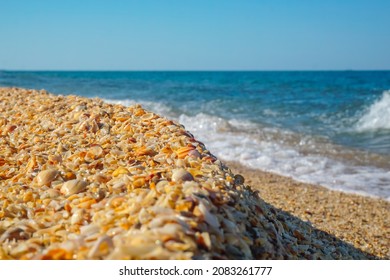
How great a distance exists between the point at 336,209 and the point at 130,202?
3.78 meters

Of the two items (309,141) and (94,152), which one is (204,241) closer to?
(94,152)

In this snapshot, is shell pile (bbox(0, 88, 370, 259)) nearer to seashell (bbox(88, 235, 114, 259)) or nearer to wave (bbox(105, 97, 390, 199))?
seashell (bbox(88, 235, 114, 259))

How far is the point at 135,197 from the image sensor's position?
213 centimetres

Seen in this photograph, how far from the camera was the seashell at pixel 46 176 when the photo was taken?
2.69 m

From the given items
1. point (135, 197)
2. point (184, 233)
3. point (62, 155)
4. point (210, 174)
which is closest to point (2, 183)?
point (62, 155)

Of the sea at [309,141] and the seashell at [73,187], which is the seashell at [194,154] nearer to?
the seashell at [73,187]

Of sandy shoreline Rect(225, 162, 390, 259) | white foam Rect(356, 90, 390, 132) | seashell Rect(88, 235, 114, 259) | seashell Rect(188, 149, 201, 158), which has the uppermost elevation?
seashell Rect(188, 149, 201, 158)

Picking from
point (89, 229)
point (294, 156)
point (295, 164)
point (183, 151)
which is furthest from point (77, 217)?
point (294, 156)

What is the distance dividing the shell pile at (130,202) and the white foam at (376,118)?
9725mm

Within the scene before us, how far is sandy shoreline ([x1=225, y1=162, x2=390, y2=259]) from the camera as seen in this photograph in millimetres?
4168

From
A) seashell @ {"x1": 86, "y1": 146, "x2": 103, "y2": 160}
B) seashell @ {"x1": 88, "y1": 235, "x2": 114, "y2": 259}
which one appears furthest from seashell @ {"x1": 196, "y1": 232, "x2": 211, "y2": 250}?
seashell @ {"x1": 86, "y1": 146, "x2": 103, "y2": 160}

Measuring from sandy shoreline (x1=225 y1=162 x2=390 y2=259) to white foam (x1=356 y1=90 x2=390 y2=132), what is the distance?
21.5 feet
